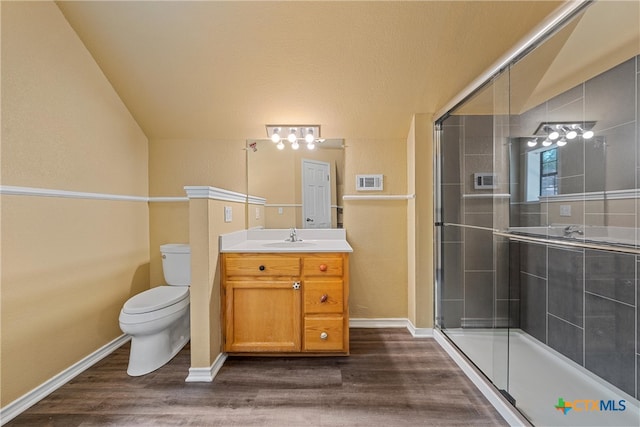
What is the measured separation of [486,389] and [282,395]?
120 cm

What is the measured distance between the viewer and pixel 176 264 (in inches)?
87.9

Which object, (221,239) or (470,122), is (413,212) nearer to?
(470,122)

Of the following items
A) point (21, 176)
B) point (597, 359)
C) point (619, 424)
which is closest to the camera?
point (619, 424)

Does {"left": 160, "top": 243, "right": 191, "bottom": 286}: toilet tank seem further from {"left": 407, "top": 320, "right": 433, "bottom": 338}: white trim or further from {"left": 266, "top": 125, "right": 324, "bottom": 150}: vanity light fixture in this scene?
{"left": 407, "top": 320, "right": 433, "bottom": 338}: white trim

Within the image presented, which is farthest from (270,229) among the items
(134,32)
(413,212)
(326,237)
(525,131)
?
(525,131)

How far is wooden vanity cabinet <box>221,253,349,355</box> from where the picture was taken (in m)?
1.87

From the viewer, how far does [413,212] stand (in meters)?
2.28

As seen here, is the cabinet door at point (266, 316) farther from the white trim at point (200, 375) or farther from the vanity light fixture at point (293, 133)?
the vanity light fixture at point (293, 133)

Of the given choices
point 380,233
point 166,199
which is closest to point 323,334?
point 380,233

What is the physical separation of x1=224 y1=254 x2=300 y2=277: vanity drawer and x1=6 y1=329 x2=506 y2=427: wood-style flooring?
0.65 m

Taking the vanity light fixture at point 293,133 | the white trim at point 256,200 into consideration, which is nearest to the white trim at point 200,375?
the white trim at point 256,200

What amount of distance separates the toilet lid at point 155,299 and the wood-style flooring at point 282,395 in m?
0.46

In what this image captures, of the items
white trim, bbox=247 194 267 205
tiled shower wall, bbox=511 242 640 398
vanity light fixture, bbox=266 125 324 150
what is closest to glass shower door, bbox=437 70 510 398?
tiled shower wall, bbox=511 242 640 398

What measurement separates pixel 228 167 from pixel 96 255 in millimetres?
1218
